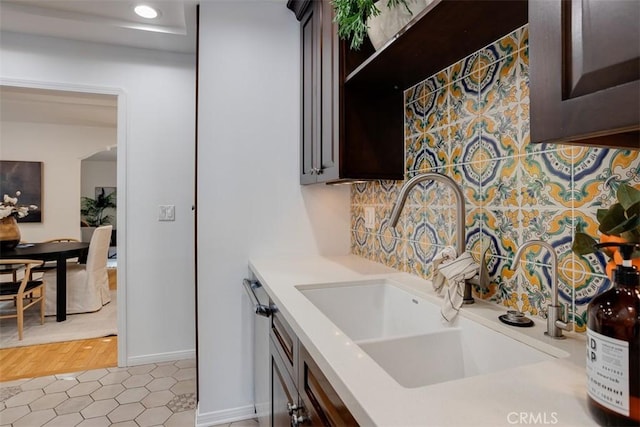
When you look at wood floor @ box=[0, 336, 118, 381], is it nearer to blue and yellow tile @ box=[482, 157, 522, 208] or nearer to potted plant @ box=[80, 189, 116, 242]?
blue and yellow tile @ box=[482, 157, 522, 208]

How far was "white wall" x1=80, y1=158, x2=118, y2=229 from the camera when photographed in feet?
29.1

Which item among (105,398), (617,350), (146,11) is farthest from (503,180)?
(105,398)

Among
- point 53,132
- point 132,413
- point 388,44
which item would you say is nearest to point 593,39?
point 388,44

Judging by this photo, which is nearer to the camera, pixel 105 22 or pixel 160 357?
pixel 105 22

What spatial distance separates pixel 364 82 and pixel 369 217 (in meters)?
0.71

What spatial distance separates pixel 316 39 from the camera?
173cm

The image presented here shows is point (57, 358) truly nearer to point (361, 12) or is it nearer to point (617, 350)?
point (361, 12)

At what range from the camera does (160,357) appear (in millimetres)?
2713

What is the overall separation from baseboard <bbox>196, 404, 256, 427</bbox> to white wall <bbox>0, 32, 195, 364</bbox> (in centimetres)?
101

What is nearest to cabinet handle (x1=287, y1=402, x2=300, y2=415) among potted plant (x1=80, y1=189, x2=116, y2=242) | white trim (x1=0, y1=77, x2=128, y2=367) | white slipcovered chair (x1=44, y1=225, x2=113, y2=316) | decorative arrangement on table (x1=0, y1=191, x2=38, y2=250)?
white trim (x1=0, y1=77, x2=128, y2=367)

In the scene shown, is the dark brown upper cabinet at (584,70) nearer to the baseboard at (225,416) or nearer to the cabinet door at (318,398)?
the cabinet door at (318,398)

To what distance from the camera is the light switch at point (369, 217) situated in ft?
6.09

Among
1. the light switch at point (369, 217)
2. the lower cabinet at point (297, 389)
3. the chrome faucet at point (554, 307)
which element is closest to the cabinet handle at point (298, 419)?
the lower cabinet at point (297, 389)

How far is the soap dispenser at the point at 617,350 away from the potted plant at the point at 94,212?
959cm
